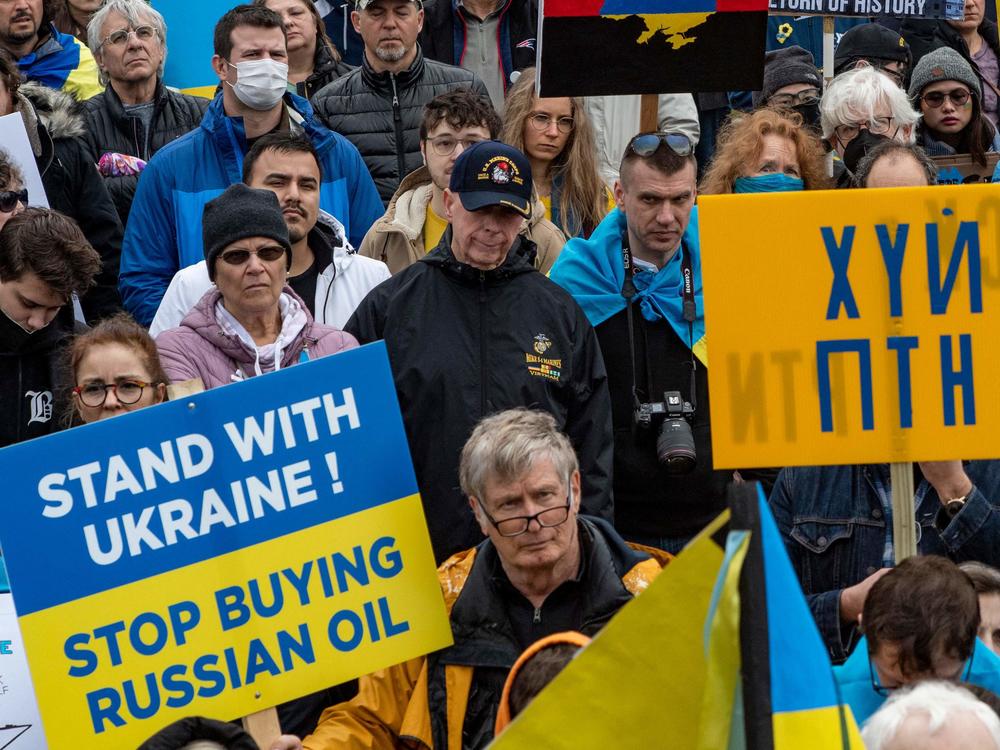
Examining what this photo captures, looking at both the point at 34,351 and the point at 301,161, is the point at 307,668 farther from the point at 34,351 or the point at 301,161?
the point at 301,161

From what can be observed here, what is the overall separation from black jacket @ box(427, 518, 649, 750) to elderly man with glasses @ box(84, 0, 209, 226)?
3453 millimetres

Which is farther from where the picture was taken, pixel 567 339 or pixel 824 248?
pixel 567 339

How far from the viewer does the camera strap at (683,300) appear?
5.96 meters

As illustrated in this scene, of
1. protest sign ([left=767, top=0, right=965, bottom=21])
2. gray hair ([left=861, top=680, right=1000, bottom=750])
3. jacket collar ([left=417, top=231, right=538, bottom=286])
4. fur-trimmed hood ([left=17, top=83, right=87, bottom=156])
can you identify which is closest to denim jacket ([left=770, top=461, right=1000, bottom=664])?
jacket collar ([left=417, top=231, right=538, bottom=286])

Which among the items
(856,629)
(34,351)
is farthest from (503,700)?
(34,351)

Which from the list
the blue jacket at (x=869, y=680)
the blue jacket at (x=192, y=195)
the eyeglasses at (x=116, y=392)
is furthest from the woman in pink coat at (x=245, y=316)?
the blue jacket at (x=869, y=680)

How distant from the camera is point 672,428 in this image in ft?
19.0

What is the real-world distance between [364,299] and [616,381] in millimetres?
870

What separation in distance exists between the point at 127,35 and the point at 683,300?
2.93 metres

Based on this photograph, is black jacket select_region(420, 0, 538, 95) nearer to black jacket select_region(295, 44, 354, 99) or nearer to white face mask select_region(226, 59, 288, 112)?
black jacket select_region(295, 44, 354, 99)

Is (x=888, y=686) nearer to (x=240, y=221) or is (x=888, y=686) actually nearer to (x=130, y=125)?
(x=240, y=221)

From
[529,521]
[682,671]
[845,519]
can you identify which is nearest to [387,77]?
[845,519]

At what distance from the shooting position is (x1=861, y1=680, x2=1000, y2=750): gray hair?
11.6 feet

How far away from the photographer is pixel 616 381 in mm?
6004
